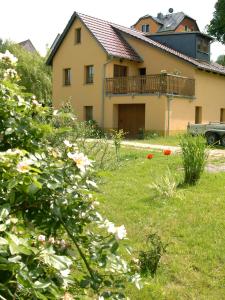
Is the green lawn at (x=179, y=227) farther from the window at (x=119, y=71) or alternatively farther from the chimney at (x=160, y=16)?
the chimney at (x=160, y=16)

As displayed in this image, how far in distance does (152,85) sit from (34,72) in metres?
15.5

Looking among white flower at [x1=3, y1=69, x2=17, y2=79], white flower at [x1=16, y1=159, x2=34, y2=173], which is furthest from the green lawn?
white flower at [x1=3, y1=69, x2=17, y2=79]

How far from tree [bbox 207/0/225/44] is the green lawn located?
3442cm

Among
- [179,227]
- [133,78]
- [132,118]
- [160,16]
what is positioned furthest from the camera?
[160,16]

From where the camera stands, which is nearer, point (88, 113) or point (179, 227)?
point (179, 227)

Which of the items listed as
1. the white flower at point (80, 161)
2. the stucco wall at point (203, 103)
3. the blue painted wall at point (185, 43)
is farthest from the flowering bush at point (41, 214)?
the blue painted wall at point (185, 43)

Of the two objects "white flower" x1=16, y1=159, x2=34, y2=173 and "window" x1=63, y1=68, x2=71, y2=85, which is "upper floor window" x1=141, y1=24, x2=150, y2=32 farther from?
"white flower" x1=16, y1=159, x2=34, y2=173

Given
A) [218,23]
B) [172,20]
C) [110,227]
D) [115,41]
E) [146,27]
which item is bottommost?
[110,227]

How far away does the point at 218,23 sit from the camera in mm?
41750

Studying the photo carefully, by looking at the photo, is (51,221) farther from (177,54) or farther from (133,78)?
(177,54)

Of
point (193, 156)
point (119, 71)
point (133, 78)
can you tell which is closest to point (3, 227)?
point (193, 156)

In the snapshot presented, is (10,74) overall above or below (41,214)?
above

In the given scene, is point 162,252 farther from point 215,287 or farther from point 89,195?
point 89,195

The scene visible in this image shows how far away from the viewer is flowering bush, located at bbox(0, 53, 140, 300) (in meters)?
1.86
